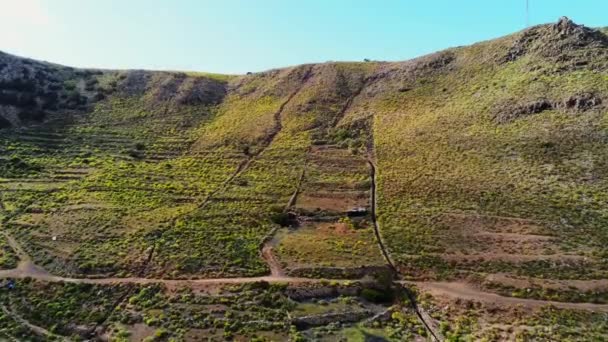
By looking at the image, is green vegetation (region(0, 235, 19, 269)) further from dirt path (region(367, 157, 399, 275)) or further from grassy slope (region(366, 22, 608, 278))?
grassy slope (region(366, 22, 608, 278))

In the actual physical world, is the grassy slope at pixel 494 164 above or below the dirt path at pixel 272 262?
above

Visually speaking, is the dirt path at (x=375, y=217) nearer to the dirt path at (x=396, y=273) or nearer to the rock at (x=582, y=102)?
the dirt path at (x=396, y=273)

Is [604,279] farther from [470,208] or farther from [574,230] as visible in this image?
[470,208]

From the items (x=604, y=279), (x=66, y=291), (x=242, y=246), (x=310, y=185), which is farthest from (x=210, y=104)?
(x=604, y=279)

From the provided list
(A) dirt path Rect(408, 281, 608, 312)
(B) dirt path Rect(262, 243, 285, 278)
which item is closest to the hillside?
(A) dirt path Rect(408, 281, 608, 312)

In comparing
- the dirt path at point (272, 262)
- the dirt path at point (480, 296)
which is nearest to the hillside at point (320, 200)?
the dirt path at point (480, 296)

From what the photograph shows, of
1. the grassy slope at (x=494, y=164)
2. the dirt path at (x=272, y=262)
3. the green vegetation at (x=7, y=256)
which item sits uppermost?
the grassy slope at (x=494, y=164)
